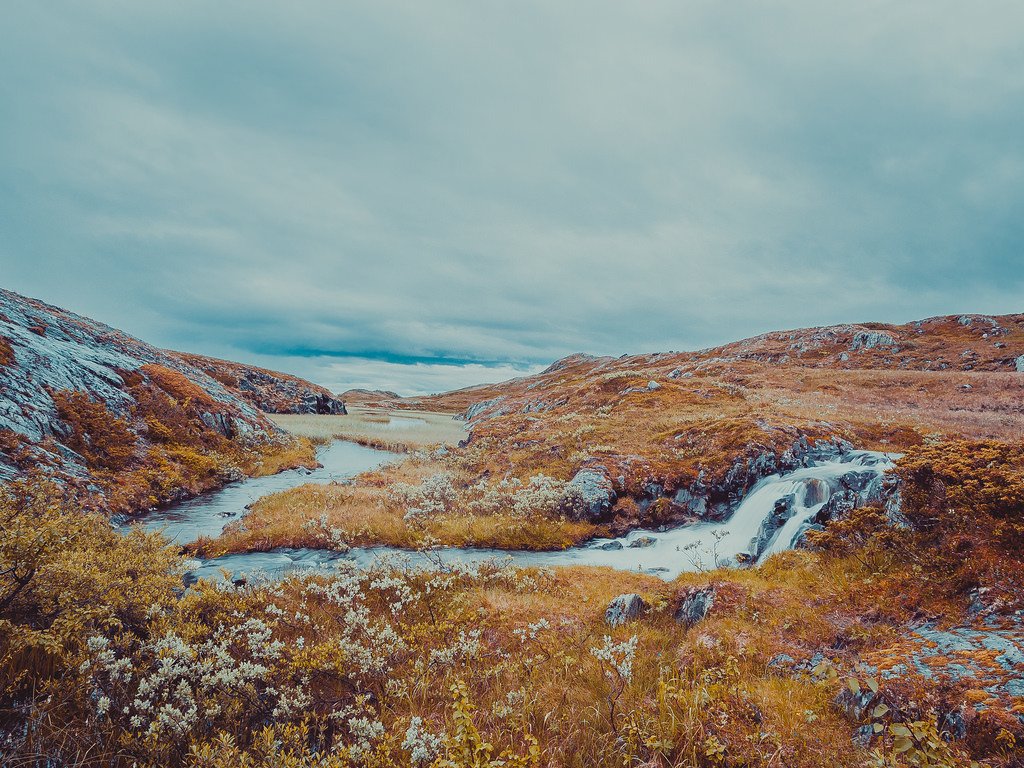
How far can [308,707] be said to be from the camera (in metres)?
6.85

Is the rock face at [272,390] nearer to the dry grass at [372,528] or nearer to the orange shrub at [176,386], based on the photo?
the orange shrub at [176,386]

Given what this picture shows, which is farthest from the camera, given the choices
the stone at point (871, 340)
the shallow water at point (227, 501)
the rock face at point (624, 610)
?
the stone at point (871, 340)

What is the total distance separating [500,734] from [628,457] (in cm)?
2136

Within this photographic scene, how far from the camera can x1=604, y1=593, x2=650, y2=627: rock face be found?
35.0 feet

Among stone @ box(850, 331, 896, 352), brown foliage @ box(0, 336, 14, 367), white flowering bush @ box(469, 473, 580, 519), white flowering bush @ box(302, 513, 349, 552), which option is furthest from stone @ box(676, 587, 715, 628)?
stone @ box(850, 331, 896, 352)

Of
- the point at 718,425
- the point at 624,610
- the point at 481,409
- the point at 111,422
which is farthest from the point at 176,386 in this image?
the point at 481,409

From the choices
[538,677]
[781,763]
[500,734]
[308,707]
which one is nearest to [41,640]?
[308,707]

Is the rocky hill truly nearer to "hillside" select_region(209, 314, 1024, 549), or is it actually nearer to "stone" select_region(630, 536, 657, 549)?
"hillside" select_region(209, 314, 1024, 549)

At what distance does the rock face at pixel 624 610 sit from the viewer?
420 inches

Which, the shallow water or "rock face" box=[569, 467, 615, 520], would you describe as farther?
"rock face" box=[569, 467, 615, 520]

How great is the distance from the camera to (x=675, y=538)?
19.8 metres

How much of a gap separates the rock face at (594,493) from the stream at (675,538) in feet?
6.17

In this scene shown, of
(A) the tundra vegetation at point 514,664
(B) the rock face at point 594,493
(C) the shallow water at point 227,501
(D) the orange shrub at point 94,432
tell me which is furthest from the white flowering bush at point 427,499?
(D) the orange shrub at point 94,432

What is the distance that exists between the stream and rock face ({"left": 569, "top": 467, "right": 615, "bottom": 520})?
74.0 inches
